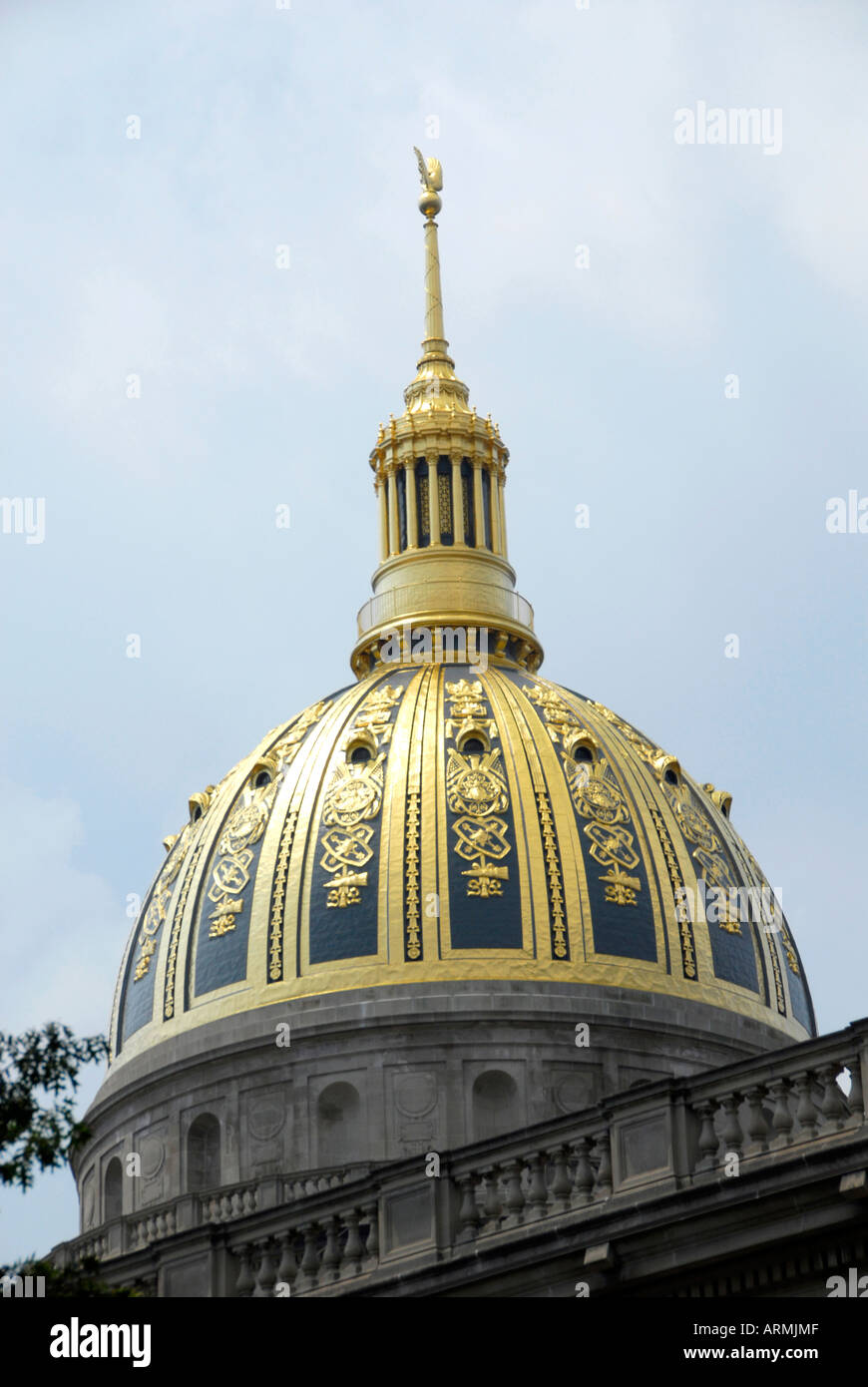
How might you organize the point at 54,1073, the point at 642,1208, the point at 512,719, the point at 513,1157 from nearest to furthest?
1. the point at 54,1073
2. the point at 642,1208
3. the point at 513,1157
4. the point at 512,719

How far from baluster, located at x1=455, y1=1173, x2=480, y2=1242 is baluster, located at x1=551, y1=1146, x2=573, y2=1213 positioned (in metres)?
1.20

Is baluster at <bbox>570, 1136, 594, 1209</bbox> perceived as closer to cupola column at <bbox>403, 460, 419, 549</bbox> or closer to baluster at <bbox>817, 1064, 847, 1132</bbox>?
baluster at <bbox>817, 1064, 847, 1132</bbox>

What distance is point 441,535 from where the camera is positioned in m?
77.4

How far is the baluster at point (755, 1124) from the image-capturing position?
33375 mm

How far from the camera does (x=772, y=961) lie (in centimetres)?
6844

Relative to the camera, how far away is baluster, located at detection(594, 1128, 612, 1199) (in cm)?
3525

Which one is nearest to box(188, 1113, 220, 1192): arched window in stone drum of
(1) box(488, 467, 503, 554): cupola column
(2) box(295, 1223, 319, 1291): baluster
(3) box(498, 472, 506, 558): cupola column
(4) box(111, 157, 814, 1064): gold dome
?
(4) box(111, 157, 814, 1064): gold dome

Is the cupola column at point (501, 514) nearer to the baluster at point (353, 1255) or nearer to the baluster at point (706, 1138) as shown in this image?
the baluster at point (353, 1255)

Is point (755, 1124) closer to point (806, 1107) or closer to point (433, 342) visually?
point (806, 1107)

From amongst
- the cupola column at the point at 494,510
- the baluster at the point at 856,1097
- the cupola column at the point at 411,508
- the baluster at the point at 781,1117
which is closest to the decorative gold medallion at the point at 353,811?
the cupola column at the point at 411,508

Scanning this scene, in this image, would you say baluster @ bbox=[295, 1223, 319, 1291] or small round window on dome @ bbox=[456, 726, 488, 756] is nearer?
baluster @ bbox=[295, 1223, 319, 1291]
